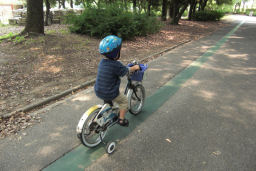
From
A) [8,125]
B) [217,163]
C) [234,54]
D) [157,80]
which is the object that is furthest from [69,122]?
[234,54]

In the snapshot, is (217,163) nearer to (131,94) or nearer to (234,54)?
(131,94)

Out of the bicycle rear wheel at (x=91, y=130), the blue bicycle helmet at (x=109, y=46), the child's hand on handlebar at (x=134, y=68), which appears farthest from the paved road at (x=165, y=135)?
the blue bicycle helmet at (x=109, y=46)

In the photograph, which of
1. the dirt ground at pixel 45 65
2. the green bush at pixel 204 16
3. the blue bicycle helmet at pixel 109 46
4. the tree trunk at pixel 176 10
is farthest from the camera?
the green bush at pixel 204 16

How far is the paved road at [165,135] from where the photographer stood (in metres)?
2.82

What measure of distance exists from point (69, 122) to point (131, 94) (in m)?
1.37

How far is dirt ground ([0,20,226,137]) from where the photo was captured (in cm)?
491

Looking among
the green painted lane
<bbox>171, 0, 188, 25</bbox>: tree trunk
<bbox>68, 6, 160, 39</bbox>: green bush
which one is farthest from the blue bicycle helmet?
<bbox>171, 0, 188, 25</bbox>: tree trunk

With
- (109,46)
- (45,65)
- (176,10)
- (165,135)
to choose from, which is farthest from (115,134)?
(176,10)

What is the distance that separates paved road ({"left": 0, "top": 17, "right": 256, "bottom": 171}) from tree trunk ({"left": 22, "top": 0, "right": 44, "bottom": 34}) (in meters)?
5.93

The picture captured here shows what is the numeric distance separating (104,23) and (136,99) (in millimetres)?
7417

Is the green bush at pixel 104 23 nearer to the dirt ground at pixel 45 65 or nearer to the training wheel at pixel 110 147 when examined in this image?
the dirt ground at pixel 45 65

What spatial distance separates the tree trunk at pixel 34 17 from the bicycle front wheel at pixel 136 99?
24.2ft

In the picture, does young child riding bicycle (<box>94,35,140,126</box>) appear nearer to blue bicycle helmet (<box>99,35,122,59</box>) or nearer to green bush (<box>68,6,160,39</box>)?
blue bicycle helmet (<box>99,35,122,59</box>)

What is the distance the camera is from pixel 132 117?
4020 mm
